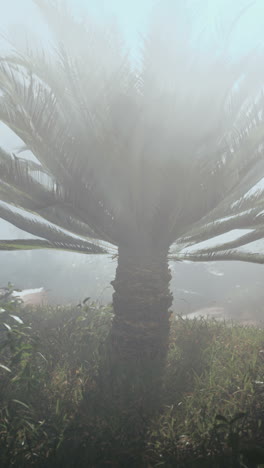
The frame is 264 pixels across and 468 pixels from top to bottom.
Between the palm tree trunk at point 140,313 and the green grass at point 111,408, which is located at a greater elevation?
the palm tree trunk at point 140,313

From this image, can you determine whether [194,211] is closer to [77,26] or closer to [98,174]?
[98,174]

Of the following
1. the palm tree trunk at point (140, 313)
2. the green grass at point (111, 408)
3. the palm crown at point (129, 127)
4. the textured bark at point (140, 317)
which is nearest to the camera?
the green grass at point (111, 408)

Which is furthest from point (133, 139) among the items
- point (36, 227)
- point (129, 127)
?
point (36, 227)

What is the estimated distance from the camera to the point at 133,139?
4.34 meters

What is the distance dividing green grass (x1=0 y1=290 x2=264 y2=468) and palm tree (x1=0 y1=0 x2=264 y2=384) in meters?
0.72

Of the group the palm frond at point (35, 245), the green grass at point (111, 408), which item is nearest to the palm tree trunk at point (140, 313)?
the green grass at point (111, 408)

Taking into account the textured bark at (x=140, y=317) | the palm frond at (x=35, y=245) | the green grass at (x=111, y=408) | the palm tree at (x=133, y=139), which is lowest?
the green grass at (x=111, y=408)

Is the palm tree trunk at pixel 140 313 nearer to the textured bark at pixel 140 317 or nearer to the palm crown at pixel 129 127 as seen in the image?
the textured bark at pixel 140 317

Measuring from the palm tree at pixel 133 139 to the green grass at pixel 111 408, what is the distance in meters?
0.72

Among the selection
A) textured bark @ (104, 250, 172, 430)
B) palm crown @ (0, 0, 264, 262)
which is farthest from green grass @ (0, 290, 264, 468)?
palm crown @ (0, 0, 264, 262)

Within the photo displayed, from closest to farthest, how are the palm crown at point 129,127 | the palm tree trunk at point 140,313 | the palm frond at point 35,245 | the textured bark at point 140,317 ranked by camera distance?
the palm crown at point 129,127, the textured bark at point 140,317, the palm tree trunk at point 140,313, the palm frond at point 35,245

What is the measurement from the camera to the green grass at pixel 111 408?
9.23 feet

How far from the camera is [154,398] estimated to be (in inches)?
150

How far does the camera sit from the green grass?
9.23 feet
